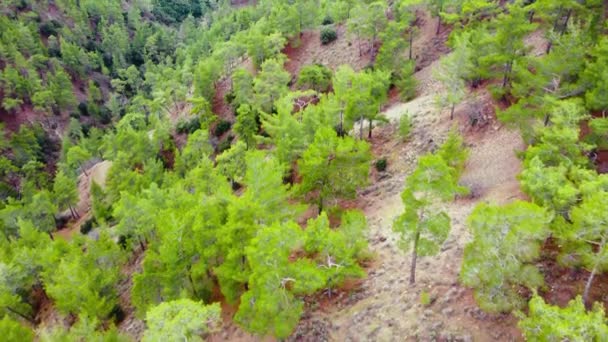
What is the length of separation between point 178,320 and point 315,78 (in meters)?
44.7

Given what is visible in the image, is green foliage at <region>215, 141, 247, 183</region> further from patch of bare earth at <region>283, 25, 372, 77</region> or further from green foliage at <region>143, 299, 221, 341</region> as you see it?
patch of bare earth at <region>283, 25, 372, 77</region>

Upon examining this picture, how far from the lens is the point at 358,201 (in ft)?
127

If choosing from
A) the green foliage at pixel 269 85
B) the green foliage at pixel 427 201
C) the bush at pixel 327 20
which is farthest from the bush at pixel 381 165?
the bush at pixel 327 20

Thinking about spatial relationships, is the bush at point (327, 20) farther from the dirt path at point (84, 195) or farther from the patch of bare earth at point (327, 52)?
the dirt path at point (84, 195)

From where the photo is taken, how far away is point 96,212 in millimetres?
61625

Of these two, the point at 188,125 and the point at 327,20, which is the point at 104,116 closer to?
the point at 188,125

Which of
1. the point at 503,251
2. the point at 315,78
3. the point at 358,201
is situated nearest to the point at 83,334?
the point at 358,201

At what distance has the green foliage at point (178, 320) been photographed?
20797 mm

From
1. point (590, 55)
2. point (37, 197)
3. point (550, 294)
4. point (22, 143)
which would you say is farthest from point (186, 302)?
point (22, 143)

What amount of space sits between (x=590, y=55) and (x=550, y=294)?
20500 millimetres

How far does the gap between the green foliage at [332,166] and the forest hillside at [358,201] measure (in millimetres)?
173

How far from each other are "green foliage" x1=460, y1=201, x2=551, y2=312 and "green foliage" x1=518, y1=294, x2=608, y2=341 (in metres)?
2.88

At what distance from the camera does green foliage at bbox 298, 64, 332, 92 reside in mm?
59844

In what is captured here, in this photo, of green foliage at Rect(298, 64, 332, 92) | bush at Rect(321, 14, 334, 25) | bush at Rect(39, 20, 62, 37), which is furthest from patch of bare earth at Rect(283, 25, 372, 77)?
A: bush at Rect(39, 20, 62, 37)
